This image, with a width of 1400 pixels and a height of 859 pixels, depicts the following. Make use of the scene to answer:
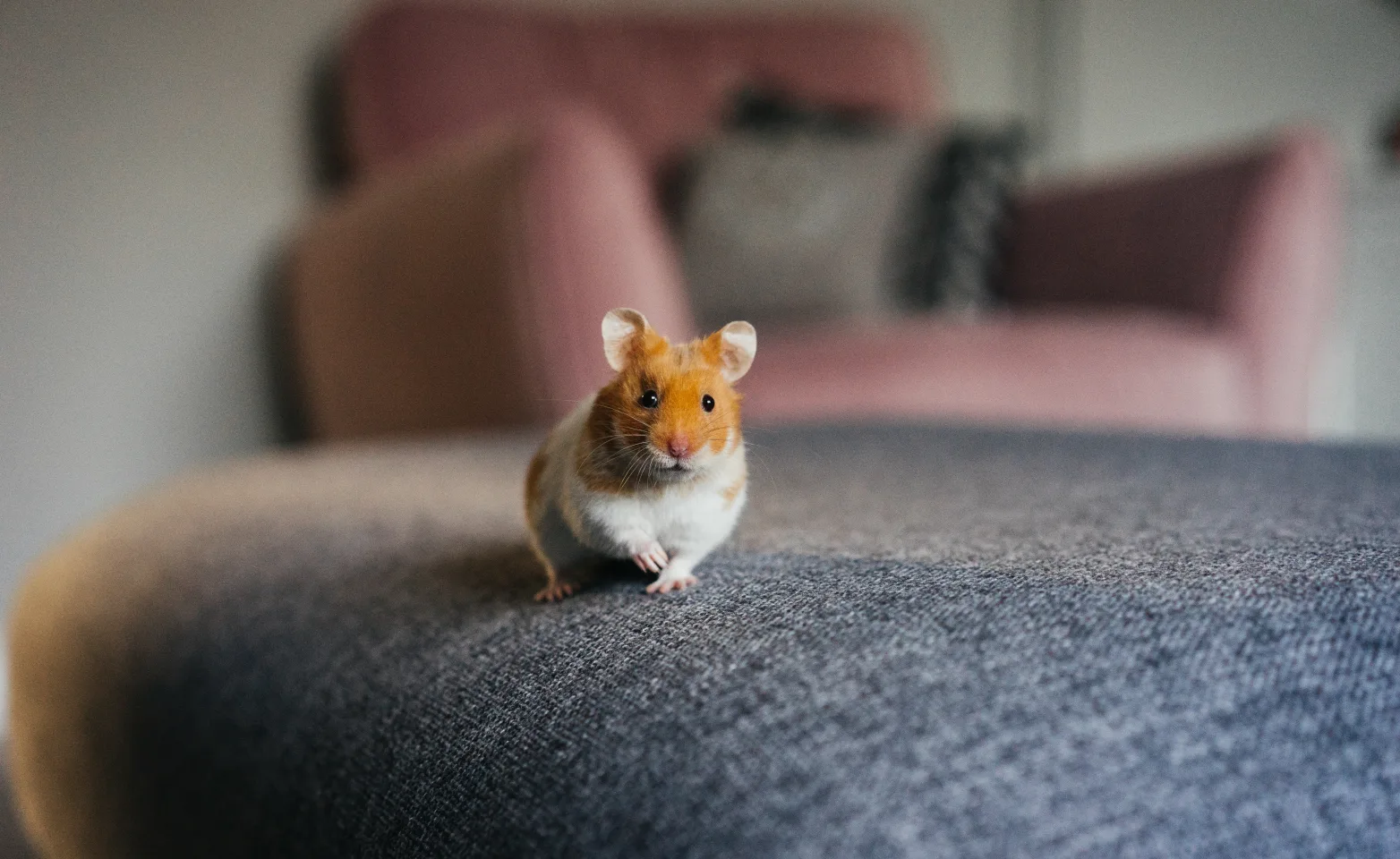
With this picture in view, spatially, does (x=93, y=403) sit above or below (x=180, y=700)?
above

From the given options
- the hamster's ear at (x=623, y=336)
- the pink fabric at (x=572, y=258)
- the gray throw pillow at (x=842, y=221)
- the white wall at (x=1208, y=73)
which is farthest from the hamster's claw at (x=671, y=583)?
the white wall at (x=1208, y=73)

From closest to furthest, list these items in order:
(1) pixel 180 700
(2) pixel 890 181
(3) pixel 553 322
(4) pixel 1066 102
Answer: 1. (1) pixel 180 700
2. (3) pixel 553 322
3. (2) pixel 890 181
4. (4) pixel 1066 102

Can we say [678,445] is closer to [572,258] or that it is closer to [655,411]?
[655,411]

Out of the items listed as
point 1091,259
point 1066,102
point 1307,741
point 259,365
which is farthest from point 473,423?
point 1066,102

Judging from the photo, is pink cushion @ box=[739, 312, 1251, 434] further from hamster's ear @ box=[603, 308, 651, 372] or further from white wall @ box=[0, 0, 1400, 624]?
white wall @ box=[0, 0, 1400, 624]

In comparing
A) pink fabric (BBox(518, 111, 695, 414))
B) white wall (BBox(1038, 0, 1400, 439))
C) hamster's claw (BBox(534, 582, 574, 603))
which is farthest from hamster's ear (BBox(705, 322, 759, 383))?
white wall (BBox(1038, 0, 1400, 439))

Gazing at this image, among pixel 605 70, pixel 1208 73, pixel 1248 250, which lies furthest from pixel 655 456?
pixel 1208 73

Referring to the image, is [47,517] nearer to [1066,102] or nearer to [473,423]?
[473,423]
